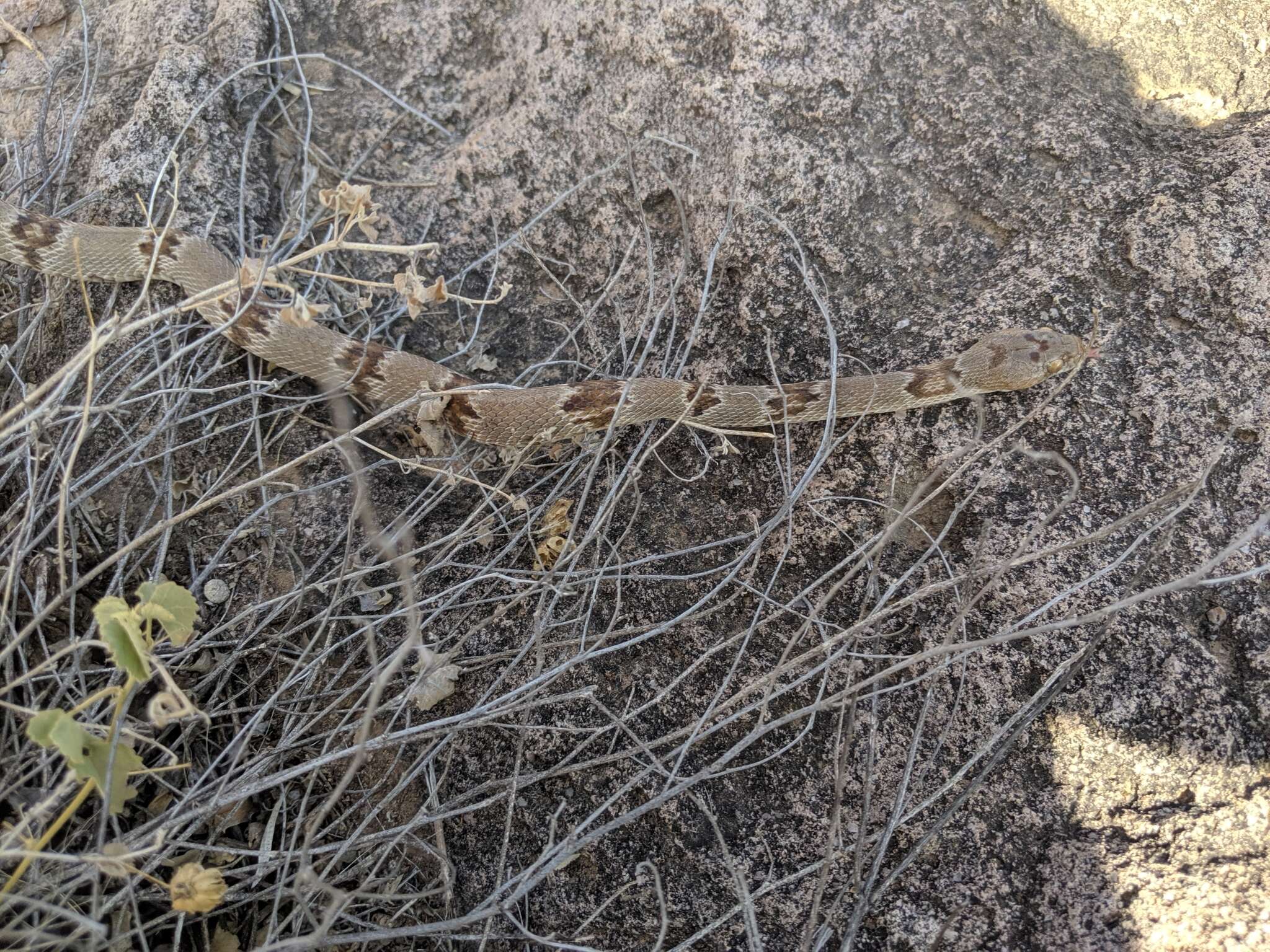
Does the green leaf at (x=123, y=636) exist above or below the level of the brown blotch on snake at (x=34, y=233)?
above

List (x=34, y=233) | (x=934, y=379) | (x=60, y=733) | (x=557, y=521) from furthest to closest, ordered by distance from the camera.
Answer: (x=34, y=233) < (x=934, y=379) < (x=557, y=521) < (x=60, y=733)

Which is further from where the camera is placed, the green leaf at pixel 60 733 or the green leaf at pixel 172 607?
the green leaf at pixel 172 607

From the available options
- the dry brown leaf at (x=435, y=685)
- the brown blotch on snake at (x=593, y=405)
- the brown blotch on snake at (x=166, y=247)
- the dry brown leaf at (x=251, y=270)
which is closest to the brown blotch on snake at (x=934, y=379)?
the brown blotch on snake at (x=593, y=405)

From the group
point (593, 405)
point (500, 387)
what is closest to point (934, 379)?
point (593, 405)

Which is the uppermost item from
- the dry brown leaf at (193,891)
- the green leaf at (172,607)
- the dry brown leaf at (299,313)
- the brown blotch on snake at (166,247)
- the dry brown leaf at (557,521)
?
the dry brown leaf at (299,313)

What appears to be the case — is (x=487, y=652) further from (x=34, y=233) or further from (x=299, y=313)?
(x=34, y=233)

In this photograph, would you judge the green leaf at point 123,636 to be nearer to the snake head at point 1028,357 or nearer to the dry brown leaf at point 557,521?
the dry brown leaf at point 557,521
